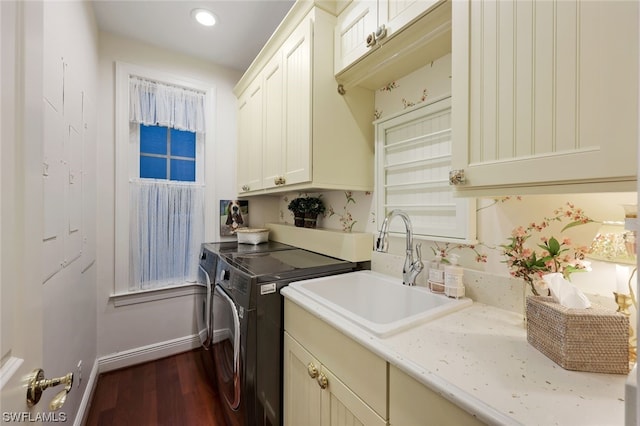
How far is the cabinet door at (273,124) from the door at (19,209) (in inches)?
48.9

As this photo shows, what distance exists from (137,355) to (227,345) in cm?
134

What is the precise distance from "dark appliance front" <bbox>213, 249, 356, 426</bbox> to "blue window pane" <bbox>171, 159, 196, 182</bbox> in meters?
1.27

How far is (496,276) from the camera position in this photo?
3.42 feet

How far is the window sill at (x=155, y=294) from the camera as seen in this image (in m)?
2.10

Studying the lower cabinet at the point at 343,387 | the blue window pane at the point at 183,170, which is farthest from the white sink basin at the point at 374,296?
the blue window pane at the point at 183,170

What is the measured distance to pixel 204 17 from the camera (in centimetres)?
186

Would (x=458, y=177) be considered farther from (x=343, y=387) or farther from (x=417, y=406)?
(x=343, y=387)

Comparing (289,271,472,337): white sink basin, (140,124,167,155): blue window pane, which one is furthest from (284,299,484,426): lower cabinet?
(140,124,167,155): blue window pane

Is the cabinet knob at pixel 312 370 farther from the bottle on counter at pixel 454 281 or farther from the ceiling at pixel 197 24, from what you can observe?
the ceiling at pixel 197 24

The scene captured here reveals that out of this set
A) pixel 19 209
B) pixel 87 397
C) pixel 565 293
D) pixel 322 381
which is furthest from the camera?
pixel 87 397

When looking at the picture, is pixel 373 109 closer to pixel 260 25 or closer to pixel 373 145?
pixel 373 145

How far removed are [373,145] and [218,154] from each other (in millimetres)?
1502

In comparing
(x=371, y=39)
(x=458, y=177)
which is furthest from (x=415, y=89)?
(x=458, y=177)

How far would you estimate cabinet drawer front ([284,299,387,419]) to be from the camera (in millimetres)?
746
